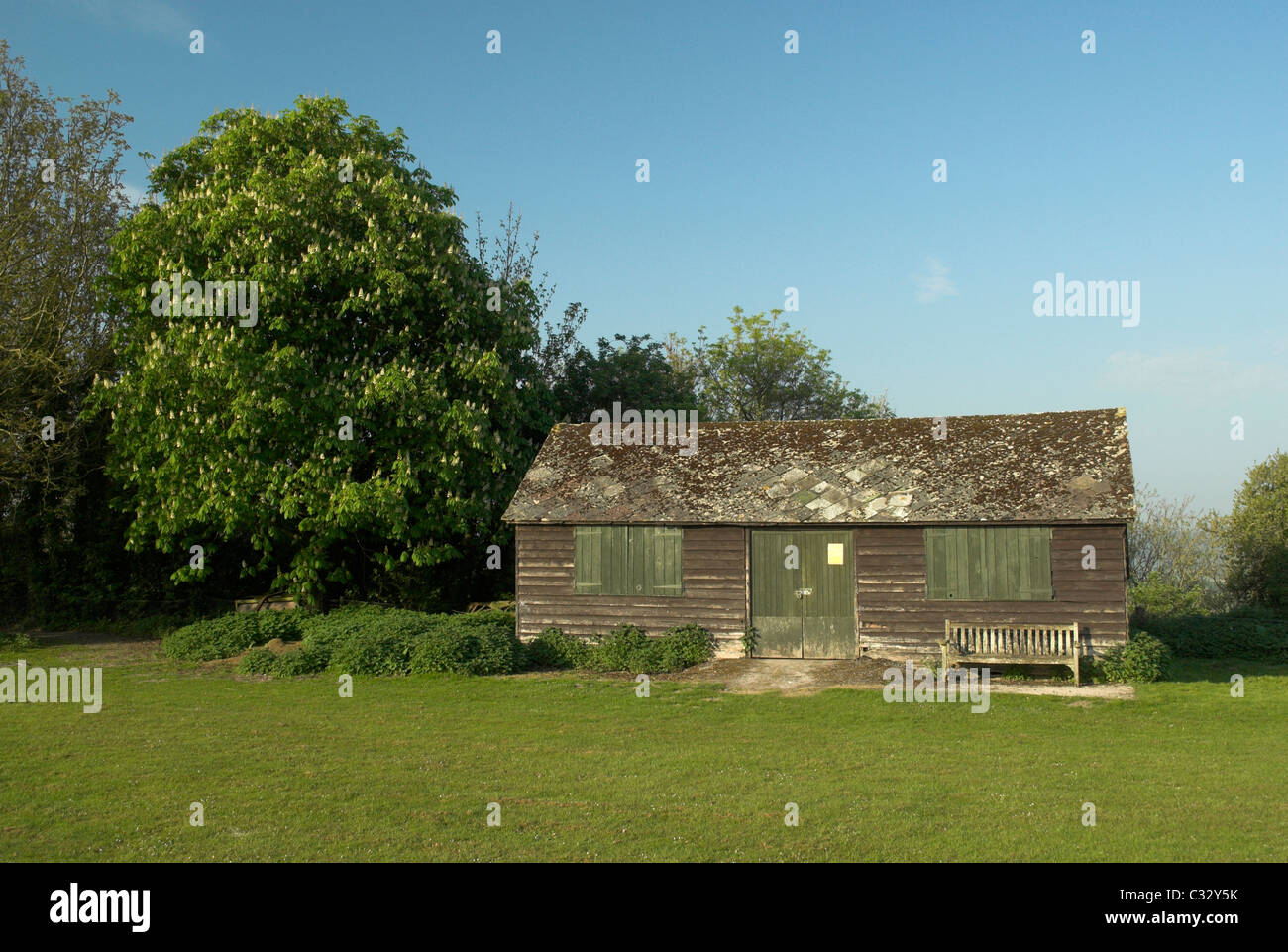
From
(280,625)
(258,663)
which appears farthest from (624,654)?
(280,625)

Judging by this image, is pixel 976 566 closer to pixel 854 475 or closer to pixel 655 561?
pixel 854 475

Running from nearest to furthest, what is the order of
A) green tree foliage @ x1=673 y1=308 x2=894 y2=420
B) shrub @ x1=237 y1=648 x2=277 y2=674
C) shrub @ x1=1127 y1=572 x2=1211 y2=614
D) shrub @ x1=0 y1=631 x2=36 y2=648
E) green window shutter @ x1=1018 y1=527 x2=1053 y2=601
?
Answer: green window shutter @ x1=1018 y1=527 x2=1053 y2=601
shrub @ x1=237 y1=648 x2=277 y2=674
shrub @ x1=0 y1=631 x2=36 y2=648
shrub @ x1=1127 y1=572 x2=1211 y2=614
green tree foliage @ x1=673 y1=308 x2=894 y2=420

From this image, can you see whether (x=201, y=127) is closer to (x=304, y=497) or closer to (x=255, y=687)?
(x=304, y=497)

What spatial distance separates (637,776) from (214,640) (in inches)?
583

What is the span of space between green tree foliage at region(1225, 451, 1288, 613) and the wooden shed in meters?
12.9

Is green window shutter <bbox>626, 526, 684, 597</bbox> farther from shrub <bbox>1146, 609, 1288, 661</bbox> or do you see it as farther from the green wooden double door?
shrub <bbox>1146, 609, 1288, 661</bbox>

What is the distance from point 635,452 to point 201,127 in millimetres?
14600

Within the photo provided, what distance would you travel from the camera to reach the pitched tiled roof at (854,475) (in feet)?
68.3

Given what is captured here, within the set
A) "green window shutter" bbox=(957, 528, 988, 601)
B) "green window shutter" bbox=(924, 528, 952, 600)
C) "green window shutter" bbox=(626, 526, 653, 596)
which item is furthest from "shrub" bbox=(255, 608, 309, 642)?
"green window shutter" bbox=(957, 528, 988, 601)

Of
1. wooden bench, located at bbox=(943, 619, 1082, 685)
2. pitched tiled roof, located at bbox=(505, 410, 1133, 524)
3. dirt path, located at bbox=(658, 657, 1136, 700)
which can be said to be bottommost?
dirt path, located at bbox=(658, 657, 1136, 700)

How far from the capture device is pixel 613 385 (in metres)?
36.6

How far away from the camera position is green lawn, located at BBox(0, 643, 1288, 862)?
902 centimetres

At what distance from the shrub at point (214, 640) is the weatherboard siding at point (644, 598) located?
21.1 feet

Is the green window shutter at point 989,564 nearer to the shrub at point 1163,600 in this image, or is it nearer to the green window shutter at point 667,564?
the green window shutter at point 667,564
